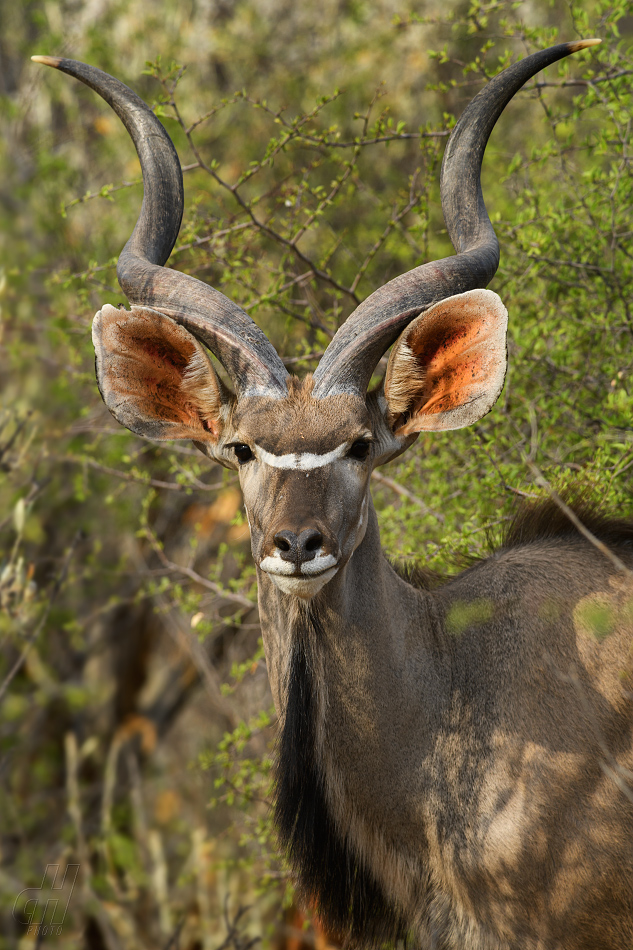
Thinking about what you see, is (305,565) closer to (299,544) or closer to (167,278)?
(299,544)

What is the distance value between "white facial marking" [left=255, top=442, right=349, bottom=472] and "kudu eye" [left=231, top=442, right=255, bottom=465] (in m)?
0.18

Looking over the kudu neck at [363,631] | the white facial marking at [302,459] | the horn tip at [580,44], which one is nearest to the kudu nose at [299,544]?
the white facial marking at [302,459]

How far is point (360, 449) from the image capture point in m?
3.08

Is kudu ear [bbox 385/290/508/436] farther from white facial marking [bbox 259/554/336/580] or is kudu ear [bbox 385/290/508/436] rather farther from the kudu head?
white facial marking [bbox 259/554/336/580]

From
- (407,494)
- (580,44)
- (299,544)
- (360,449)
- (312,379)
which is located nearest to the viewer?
(299,544)

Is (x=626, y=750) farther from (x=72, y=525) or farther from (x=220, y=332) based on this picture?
(x=72, y=525)

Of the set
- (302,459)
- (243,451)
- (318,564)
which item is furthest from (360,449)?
(318,564)

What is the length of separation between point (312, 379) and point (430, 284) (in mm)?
521

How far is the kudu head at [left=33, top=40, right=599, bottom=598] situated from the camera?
9.64 feet

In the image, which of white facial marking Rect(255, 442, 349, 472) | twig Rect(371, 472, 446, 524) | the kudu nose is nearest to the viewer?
the kudu nose

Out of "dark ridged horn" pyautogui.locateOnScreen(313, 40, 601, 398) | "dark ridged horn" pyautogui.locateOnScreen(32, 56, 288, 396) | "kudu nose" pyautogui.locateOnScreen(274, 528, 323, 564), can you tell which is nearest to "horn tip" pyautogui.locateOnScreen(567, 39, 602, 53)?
"dark ridged horn" pyautogui.locateOnScreen(313, 40, 601, 398)

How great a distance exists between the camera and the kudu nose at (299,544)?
263cm

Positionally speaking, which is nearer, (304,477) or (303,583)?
(303,583)

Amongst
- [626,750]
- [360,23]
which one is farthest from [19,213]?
[626,750]
